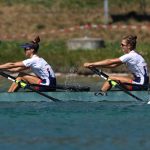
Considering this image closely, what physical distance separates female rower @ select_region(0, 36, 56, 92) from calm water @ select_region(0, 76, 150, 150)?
0.71m

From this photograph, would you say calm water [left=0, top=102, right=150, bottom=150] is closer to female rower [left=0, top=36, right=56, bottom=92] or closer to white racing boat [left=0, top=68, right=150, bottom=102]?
white racing boat [left=0, top=68, right=150, bottom=102]

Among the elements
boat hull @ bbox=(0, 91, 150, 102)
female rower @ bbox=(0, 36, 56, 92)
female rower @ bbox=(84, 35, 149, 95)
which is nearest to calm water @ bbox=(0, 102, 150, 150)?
boat hull @ bbox=(0, 91, 150, 102)

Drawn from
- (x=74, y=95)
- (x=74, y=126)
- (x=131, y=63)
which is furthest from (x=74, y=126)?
(x=131, y=63)

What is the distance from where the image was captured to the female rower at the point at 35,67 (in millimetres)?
24828

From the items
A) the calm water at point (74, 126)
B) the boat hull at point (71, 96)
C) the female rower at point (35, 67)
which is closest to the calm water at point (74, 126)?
the calm water at point (74, 126)

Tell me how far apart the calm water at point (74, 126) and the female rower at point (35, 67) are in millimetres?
708

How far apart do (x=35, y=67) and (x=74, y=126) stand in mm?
4351

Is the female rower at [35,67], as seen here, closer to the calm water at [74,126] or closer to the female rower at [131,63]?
the calm water at [74,126]

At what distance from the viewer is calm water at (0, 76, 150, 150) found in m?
18.8

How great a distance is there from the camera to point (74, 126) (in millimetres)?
21078

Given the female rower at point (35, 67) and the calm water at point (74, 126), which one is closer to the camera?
the calm water at point (74, 126)

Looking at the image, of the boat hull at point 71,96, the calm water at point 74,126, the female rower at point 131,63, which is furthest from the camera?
the boat hull at point 71,96

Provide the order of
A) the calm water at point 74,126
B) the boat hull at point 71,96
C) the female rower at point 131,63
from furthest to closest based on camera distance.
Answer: the boat hull at point 71,96
the female rower at point 131,63
the calm water at point 74,126

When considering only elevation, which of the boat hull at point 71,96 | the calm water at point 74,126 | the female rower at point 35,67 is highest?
the female rower at point 35,67
